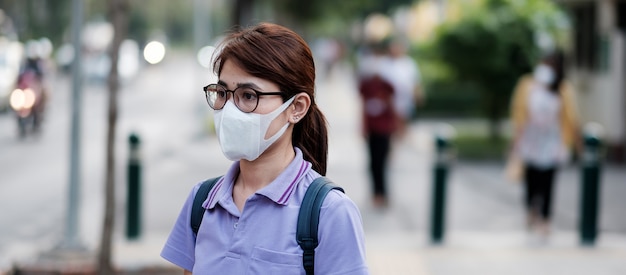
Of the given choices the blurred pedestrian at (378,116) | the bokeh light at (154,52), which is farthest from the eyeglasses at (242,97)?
the blurred pedestrian at (378,116)

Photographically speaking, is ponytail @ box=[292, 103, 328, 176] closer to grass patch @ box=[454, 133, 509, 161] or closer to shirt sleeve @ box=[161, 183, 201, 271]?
shirt sleeve @ box=[161, 183, 201, 271]

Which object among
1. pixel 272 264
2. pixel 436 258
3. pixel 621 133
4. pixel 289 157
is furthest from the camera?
pixel 621 133

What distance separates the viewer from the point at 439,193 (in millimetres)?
10258

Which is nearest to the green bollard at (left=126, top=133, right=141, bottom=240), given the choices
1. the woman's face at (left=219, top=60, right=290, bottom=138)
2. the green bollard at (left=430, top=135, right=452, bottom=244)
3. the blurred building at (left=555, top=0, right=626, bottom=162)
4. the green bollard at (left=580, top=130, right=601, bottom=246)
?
the green bollard at (left=430, top=135, right=452, bottom=244)

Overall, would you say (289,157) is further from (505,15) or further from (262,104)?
(505,15)

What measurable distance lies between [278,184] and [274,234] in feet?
0.40

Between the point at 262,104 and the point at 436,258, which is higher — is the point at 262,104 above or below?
above

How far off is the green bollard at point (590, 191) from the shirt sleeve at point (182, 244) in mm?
7403

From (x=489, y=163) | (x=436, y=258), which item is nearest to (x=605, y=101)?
(x=489, y=163)

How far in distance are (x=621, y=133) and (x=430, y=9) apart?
22034 millimetres

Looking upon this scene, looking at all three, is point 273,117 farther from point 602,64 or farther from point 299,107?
point 602,64

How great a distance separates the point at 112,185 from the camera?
8.02 metres

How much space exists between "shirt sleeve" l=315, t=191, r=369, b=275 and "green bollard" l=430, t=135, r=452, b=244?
7.48 m

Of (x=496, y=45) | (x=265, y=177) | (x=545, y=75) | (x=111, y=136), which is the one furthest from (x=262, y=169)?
(x=496, y=45)
